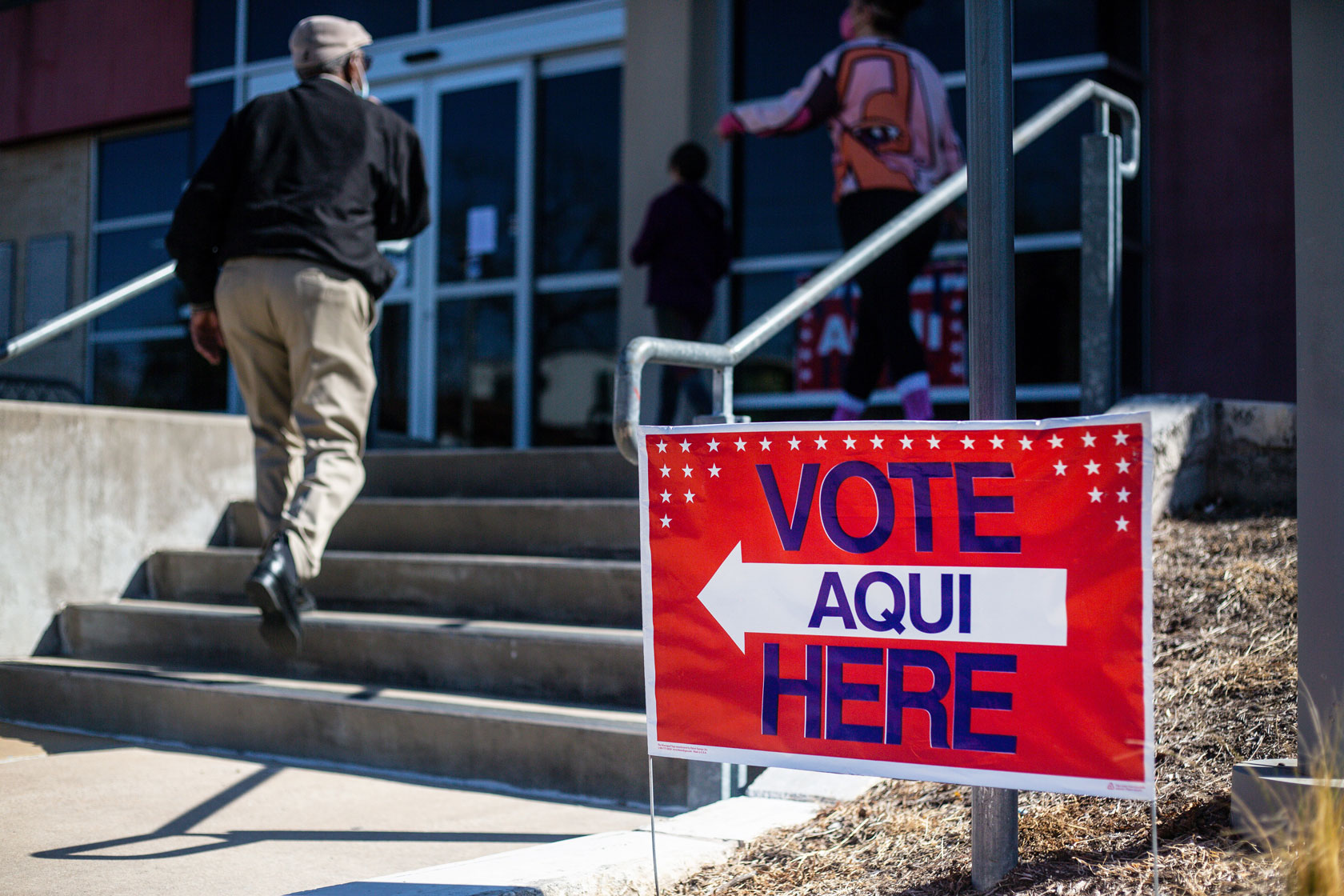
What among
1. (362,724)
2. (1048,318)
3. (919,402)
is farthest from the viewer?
(1048,318)

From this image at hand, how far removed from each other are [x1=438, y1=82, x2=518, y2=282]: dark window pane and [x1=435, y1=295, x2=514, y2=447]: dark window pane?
281mm

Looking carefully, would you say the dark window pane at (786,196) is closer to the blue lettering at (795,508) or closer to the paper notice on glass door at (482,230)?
the paper notice on glass door at (482,230)

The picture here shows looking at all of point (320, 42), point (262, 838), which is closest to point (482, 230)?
point (320, 42)

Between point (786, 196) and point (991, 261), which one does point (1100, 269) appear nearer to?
point (991, 261)

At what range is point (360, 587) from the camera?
4691 millimetres

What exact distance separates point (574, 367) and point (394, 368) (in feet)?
5.69

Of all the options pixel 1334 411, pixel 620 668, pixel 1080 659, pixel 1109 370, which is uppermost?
pixel 1109 370

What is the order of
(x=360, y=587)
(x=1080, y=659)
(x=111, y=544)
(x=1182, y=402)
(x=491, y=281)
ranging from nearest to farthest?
(x=1080, y=659) → (x=1182, y=402) → (x=360, y=587) → (x=111, y=544) → (x=491, y=281)

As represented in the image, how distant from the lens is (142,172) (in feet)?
37.2

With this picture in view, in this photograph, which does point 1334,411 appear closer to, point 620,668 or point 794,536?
point 794,536

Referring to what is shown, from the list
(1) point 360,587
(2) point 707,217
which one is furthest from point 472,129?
(1) point 360,587

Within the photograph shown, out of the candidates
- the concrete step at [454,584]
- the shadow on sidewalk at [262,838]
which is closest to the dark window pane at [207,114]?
the concrete step at [454,584]

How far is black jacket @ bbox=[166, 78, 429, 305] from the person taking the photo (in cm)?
399

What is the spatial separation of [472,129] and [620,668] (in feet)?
21.3
